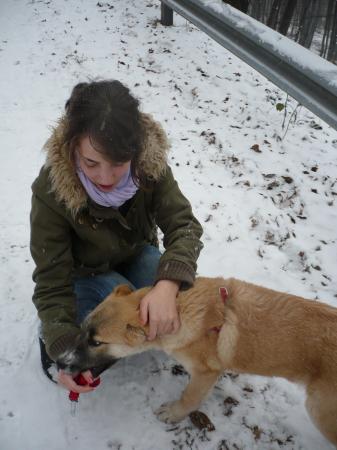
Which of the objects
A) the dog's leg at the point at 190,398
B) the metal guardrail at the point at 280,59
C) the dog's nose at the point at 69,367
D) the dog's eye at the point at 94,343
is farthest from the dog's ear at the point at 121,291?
the metal guardrail at the point at 280,59

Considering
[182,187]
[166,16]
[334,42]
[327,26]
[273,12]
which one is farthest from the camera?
[327,26]

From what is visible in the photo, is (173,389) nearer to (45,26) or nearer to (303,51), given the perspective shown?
(303,51)

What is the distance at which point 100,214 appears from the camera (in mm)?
2484

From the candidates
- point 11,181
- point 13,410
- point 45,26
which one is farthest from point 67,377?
point 45,26

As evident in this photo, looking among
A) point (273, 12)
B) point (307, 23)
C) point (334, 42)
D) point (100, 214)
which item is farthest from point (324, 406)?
point (307, 23)

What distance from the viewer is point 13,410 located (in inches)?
108

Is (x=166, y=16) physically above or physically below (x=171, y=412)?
above

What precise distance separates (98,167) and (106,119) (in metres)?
0.29

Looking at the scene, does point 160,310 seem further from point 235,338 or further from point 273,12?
point 273,12

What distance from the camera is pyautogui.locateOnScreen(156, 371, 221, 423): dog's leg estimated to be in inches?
101

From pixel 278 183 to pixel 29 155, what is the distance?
350cm

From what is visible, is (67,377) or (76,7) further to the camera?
(76,7)

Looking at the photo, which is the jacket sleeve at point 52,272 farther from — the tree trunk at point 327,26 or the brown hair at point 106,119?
the tree trunk at point 327,26

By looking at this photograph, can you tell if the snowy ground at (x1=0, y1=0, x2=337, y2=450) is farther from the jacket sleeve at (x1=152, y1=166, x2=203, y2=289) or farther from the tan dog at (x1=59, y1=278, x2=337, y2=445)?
the jacket sleeve at (x1=152, y1=166, x2=203, y2=289)
